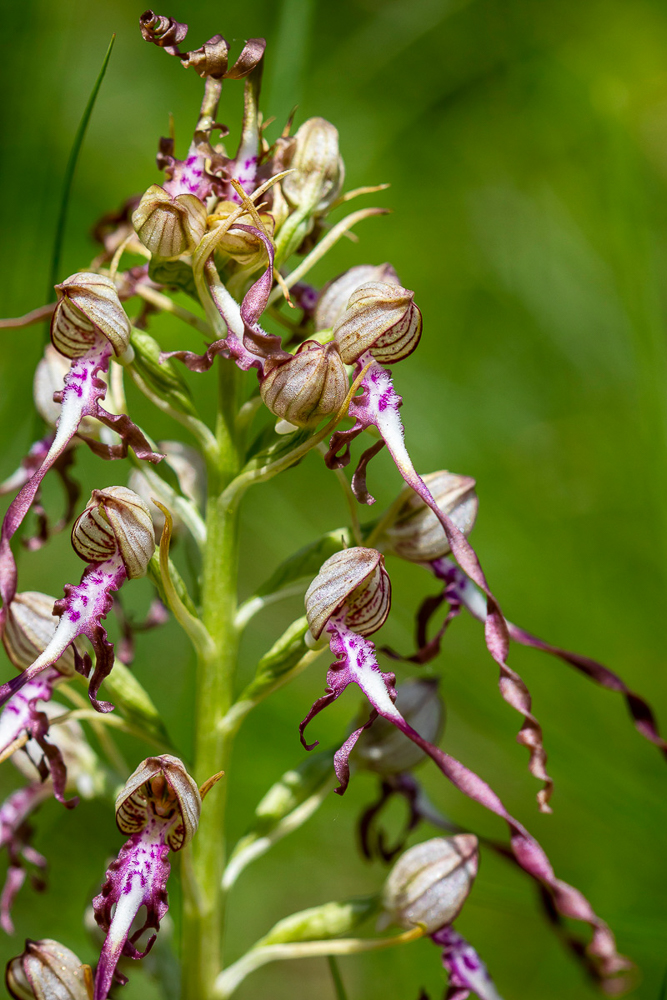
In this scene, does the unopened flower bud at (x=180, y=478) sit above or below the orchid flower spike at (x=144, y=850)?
above

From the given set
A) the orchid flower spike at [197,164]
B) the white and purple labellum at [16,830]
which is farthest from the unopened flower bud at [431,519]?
the white and purple labellum at [16,830]

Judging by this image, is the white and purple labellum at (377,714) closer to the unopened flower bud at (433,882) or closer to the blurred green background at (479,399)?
the unopened flower bud at (433,882)

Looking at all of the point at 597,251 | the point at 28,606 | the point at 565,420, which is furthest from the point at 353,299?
the point at 597,251

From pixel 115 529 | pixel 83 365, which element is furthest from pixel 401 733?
pixel 83 365

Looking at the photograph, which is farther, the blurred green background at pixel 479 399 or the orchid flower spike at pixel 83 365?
the blurred green background at pixel 479 399

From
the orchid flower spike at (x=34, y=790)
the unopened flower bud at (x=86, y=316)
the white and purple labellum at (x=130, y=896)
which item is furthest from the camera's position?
the orchid flower spike at (x=34, y=790)

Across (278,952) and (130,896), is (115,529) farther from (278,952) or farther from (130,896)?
(278,952)

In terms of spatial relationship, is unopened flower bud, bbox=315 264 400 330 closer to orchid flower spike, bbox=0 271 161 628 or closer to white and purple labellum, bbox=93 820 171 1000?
orchid flower spike, bbox=0 271 161 628
